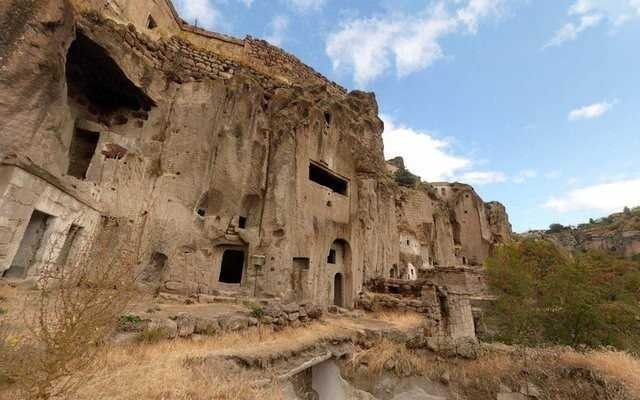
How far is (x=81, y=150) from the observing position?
11125mm

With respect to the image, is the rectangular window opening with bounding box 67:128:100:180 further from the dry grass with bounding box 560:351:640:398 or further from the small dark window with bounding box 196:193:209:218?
the dry grass with bounding box 560:351:640:398

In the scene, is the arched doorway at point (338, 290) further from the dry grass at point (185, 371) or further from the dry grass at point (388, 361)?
the dry grass at point (185, 371)

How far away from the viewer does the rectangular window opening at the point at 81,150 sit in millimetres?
10945

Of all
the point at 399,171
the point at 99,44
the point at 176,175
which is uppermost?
the point at 399,171

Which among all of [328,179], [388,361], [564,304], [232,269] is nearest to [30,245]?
[232,269]

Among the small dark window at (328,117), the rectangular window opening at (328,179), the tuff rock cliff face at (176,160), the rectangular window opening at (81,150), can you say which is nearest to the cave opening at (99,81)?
the tuff rock cliff face at (176,160)

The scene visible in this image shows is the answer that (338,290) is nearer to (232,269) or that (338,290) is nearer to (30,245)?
(232,269)

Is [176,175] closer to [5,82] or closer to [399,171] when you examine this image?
[5,82]

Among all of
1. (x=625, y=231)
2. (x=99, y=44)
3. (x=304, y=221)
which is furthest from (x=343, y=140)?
(x=625, y=231)

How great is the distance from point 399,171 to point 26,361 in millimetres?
36379

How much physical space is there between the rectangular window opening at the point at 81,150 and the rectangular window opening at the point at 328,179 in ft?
28.6

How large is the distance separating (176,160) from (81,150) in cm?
332

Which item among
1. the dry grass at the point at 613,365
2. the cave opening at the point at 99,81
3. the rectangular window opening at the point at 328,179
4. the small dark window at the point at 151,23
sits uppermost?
the small dark window at the point at 151,23

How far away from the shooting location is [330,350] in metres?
6.63
